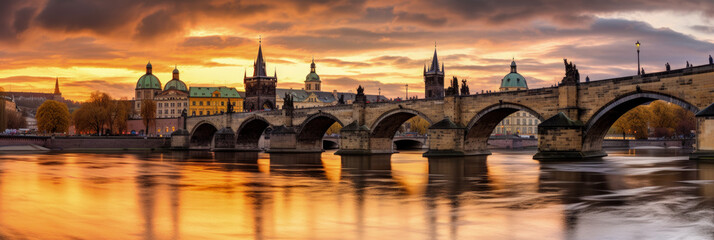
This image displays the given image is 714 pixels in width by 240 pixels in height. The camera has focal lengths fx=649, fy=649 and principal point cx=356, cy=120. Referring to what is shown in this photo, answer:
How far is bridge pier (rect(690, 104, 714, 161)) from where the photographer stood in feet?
106

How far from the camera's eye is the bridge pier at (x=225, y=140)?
8425 cm

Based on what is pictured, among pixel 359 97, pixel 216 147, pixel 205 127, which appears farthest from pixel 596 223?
pixel 205 127

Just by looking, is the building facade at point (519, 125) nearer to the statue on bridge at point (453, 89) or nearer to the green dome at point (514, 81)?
the green dome at point (514, 81)

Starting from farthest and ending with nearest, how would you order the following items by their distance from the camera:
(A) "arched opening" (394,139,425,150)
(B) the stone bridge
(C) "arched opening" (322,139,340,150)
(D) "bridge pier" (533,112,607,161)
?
Answer: (C) "arched opening" (322,139,340,150)
(A) "arched opening" (394,139,425,150)
(D) "bridge pier" (533,112,607,161)
(B) the stone bridge

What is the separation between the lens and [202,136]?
9875 centimetres

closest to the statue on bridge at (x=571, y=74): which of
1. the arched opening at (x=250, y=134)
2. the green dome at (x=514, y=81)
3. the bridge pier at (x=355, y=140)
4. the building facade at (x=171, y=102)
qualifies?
the bridge pier at (x=355, y=140)

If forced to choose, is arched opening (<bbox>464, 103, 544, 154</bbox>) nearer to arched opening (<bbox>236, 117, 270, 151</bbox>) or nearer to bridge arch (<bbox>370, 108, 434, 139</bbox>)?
bridge arch (<bbox>370, 108, 434, 139</bbox>)

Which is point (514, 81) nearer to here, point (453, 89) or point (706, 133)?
point (453, 89)

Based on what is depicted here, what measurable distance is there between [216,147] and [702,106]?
62.3 m

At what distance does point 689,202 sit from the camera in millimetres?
17297

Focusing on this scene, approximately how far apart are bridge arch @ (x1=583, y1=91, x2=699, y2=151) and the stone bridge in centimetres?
5

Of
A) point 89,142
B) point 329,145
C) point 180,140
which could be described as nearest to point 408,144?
point 329,145

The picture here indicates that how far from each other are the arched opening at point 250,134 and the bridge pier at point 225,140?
660 millimetres

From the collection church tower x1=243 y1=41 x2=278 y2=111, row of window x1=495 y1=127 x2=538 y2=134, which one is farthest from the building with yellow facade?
row of window x1=495 y1=127 x2=538 y2=134
